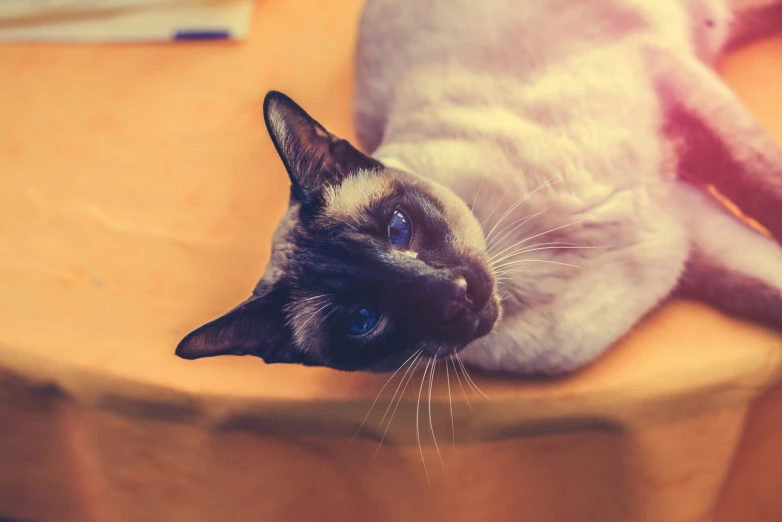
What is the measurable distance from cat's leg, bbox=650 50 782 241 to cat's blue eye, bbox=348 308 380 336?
49 centimetres

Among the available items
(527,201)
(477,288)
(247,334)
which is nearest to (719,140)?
(527,201)

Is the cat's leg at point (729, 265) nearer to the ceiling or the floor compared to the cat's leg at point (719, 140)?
nearer to the floor

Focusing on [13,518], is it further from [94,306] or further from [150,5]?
[150,5]

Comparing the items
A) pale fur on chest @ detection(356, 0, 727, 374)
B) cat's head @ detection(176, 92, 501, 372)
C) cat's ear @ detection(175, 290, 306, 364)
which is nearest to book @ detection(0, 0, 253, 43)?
pale fur on chest @ detection(356, 0, 727, 374)

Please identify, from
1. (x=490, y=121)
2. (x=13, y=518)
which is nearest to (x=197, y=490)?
(x=13, y=518)

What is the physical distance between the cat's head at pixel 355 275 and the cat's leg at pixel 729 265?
28 centimetres

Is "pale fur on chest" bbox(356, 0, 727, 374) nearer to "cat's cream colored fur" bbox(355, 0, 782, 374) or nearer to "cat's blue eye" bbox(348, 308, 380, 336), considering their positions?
"cat's cream colored fur" bbox(355, 0, 782, 374)

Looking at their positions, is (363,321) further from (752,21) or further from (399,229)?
(752,21)

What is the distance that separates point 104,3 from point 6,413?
0.78 m

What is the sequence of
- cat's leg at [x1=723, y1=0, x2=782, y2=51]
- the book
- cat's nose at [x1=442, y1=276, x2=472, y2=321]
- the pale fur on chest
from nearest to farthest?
cat's nose at [x1=442, y1=276, x2=472, y2=321], the pale fur on chest, cat's leg at [x1=723, y1=0, x2=782, y2=51], the book

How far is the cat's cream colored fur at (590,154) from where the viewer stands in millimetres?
773

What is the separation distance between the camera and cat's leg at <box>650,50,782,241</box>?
792mm

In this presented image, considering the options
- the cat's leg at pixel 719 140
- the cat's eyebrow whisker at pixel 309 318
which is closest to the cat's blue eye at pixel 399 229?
the cat's eyebrow whisker at pixel 309 318

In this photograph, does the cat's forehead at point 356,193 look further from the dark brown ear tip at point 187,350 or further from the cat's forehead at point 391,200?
the dark brown ear tip at point 187,350
